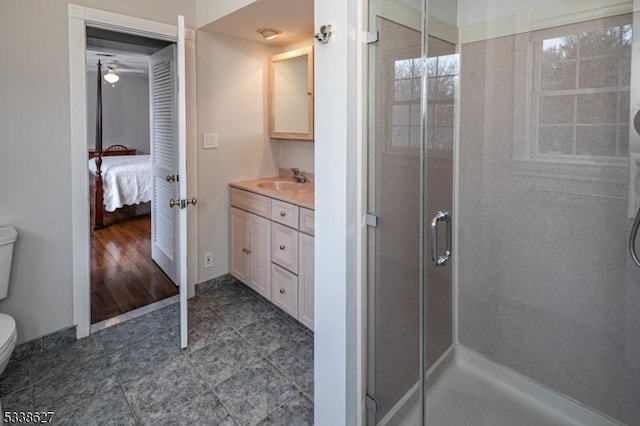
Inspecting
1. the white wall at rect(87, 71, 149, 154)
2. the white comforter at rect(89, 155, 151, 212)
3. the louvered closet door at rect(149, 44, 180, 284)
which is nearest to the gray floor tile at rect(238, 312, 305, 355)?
the louvered closet door at rect(149, 44, 180, 284)

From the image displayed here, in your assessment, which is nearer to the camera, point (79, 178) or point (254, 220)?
point (79, 178)

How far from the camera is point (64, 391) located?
195 cm

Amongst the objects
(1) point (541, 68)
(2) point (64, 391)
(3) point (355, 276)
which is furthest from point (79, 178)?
(1) point (541, 68)

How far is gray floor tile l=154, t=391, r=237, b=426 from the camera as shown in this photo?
1.75m

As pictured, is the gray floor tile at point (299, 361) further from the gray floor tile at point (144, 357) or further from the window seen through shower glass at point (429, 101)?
the window seen through shower glass at point (429, 101)

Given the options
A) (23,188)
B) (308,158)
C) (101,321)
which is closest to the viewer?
(23,188)

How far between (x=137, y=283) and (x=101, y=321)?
0.67m

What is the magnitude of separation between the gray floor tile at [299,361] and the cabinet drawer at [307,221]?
71 cm

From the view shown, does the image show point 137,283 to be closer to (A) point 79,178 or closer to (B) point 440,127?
(A) point 79,178

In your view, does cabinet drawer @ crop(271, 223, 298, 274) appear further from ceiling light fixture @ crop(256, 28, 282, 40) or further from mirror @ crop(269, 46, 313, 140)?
ceiling light fixture @ crop(256, 28, 282, 40)

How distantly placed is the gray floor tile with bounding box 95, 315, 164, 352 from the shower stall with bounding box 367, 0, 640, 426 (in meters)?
1.62

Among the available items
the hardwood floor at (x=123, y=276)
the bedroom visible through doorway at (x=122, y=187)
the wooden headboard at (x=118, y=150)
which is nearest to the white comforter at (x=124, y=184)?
the bedroom visible through doorway at (x=122, y=187)

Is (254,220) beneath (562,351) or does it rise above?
above

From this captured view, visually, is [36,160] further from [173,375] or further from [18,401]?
[173,375]
